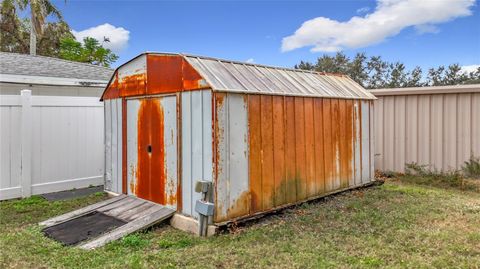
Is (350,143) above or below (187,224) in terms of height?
above

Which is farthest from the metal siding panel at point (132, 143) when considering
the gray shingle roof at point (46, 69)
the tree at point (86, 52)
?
the tree at point (86, 52)

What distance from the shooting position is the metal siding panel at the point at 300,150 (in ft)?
17.2

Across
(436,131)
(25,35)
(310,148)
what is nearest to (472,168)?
(436,131)

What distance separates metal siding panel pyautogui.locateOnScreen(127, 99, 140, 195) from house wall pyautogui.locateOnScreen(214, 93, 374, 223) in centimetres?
183

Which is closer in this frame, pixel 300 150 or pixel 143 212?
pixel 143 212

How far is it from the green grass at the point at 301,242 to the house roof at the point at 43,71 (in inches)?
121

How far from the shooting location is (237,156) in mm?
4391

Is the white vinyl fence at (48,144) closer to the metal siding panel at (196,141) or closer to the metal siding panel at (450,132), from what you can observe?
the metal siding panel at (196,141)

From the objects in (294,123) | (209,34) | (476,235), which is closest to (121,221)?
(294,123)

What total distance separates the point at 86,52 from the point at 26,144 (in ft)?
50.5

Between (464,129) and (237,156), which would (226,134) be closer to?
(237,156)

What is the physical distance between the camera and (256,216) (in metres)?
4.57

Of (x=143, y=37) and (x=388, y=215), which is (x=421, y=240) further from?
(x=143, y=37)

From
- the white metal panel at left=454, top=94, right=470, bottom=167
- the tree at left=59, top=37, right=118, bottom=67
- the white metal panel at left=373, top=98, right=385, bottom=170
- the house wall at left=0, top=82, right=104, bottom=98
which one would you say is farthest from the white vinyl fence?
the tree at left=59, top=37, right=118, bottom=67
